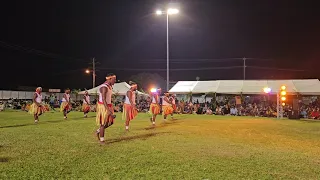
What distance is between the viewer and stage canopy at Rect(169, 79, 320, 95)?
30.2 m

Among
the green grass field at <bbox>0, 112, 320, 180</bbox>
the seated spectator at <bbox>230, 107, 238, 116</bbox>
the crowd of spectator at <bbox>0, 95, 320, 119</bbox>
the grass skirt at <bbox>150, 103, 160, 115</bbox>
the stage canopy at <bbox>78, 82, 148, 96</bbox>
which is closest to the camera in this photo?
the green grass field at <bbox>0, 112, 320, 180</bbox>

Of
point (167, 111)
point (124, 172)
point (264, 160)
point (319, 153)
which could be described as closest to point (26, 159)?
point (124, 172)

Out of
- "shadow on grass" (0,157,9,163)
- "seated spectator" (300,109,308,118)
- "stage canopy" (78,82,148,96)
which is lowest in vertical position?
"seated spectator" (300,109,308,118)

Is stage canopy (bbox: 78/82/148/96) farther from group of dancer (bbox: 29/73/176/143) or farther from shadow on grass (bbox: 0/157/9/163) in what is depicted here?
shadow on grass (bbox: 0/157/9/163)

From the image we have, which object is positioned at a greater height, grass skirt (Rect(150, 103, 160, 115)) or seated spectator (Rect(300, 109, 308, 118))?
grass skirt (Rect(150, 103, 160, 115))

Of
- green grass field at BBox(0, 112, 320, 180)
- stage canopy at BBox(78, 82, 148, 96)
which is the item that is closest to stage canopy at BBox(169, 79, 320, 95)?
stage canopy at BBox(78, 82, 148, 96)

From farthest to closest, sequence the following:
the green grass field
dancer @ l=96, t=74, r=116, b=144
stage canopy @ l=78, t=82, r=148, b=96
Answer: stage canopy @ l=78, t=82, r=148, b=96, dancer @ l=96, t=74, r=116, b=144, the green grass field

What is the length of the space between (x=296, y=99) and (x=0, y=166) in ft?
92.3

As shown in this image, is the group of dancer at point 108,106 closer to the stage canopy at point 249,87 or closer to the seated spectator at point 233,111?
the seated spectator at point 233,111

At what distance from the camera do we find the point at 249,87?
32875mm

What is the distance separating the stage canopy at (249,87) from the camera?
3023cm

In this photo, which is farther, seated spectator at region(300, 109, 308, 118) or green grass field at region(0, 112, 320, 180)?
seated spectator at region(300, 109, 308, 118)

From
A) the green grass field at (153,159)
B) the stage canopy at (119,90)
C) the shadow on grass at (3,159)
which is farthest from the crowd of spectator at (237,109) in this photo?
the shadow on grass at (3,159)

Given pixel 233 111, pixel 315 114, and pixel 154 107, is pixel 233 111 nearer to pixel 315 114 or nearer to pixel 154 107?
pixel 315 114
